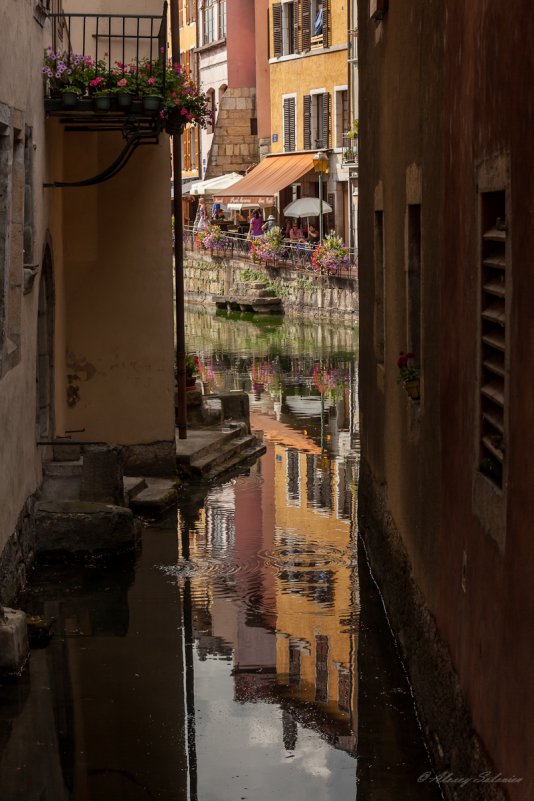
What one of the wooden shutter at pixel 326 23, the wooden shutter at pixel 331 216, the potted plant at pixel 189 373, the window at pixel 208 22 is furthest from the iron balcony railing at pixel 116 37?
the window at pixel 208 22

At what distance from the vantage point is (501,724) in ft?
18.6

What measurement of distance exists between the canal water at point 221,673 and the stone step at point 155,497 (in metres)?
0.15

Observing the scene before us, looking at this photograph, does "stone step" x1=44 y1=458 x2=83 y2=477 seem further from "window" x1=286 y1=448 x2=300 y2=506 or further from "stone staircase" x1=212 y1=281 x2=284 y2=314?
"stone staircase" x1=212 y1=281 x2=284 y2=314

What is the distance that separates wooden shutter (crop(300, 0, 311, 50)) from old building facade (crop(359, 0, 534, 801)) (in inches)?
1616

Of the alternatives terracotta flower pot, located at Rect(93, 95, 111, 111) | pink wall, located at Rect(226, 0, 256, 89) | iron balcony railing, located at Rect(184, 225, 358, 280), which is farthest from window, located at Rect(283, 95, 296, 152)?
terracotta flower pot, located at Rect(93, 95, 111, 111)

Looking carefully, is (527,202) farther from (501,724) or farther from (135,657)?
(135,657)

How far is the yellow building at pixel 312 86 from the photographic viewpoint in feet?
161

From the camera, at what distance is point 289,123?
5347cm

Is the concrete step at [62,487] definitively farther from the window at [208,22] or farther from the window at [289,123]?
the window at [208,22]

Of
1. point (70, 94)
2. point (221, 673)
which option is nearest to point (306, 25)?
point (70, 94)

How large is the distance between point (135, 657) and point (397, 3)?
446 centimetres

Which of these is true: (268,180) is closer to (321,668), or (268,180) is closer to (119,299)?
(119,299)

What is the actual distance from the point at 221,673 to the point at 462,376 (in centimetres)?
293

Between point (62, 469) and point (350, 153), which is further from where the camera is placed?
point (350, 153)
